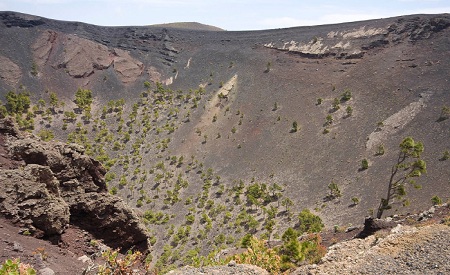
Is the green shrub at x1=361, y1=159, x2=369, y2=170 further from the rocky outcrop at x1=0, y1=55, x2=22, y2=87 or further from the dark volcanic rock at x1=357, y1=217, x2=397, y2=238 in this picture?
the rocky outcrop at x1=0, y1=55, x2=22, y2=87

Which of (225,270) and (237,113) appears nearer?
(225,270)

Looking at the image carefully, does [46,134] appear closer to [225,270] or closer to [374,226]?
[374,226]

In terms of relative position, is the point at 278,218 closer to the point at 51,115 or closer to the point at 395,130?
the point at 395,130

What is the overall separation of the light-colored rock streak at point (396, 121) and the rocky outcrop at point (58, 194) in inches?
1603

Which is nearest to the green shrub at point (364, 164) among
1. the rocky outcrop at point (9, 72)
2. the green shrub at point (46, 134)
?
the green shrub at point (46, 134)

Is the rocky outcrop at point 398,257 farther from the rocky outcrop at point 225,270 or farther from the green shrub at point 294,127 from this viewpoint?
the green shrub at point 294,127

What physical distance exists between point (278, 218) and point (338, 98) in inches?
1133

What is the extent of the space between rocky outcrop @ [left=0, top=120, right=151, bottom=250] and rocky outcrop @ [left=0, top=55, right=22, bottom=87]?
199ft

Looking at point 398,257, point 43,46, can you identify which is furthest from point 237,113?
point 398,257

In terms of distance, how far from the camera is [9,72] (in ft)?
233

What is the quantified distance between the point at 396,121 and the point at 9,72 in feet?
234

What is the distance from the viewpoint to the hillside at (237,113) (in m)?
44.7

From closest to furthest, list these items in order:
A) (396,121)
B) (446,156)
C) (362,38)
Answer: (446,156), (396,121), (362,38)

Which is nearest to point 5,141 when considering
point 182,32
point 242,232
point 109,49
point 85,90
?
point 242,232
